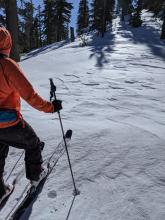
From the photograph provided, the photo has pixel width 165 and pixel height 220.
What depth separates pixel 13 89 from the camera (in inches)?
118

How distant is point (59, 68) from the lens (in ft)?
34.4

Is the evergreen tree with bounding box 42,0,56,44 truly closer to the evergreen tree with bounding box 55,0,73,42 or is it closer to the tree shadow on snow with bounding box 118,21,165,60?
the evergreen tree with bounding box 55,0,73,42

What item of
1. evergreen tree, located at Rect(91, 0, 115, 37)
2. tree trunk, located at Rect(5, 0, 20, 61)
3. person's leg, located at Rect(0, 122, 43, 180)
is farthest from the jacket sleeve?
evergreen tree, located at Rect(91, 0, 115, 37)

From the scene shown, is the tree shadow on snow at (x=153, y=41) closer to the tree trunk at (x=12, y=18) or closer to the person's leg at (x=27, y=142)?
the tree trunk at (x=12, y=18)

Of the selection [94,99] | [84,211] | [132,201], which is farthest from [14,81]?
[94,99]

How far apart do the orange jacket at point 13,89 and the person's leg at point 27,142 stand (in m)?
0.09

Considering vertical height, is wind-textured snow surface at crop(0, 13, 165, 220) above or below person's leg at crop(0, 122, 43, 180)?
below

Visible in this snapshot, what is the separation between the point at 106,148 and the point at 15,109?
164cm

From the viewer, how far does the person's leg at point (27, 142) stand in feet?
10.2

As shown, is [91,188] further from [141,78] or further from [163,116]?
[141,78]

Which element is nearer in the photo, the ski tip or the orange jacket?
the orange jacket

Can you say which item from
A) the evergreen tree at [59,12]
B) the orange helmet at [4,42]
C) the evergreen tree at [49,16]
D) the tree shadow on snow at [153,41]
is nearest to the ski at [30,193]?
the orange helmet at [4,42]

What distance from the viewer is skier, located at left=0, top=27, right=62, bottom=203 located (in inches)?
112

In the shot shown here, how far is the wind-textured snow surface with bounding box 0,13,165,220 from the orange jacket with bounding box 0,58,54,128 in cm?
103
